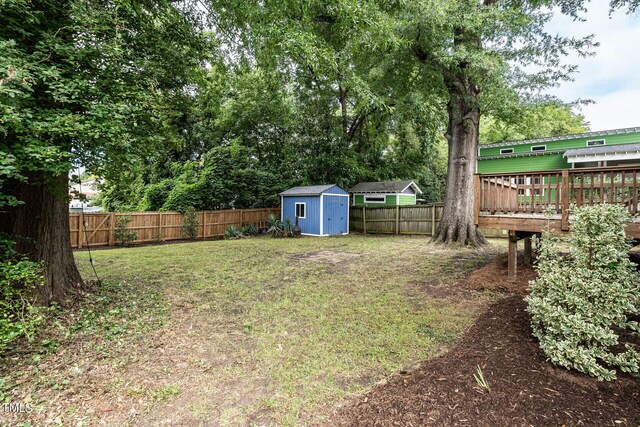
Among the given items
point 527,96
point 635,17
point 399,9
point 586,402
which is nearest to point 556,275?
point 586,402

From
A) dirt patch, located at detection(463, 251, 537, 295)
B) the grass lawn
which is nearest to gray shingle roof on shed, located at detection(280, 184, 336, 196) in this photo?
the grass lawn

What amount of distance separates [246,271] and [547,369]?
5.35 meters

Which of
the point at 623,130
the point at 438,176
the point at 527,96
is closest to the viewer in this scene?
the point at 527,96

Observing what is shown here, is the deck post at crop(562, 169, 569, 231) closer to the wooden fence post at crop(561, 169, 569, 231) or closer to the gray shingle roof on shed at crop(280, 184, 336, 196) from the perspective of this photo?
→ the wooden fence post at crop(561, 169, 569, 231)

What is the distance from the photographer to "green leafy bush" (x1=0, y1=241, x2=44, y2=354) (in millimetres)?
2582

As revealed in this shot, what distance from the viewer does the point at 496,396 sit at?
218cm

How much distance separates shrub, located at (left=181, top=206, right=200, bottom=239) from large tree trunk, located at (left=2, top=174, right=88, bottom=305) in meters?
9.00

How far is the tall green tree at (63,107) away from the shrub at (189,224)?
8864 mm

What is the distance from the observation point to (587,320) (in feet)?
8.46

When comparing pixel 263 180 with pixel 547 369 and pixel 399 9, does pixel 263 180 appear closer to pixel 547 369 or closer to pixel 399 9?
pixel 399 9

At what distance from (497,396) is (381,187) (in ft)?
53.2

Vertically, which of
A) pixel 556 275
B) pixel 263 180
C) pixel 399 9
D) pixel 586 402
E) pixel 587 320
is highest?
pixel 399 9

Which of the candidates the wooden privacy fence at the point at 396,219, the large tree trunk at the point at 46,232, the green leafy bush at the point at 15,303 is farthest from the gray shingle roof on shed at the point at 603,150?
the green leafy bush at the point at 15,303

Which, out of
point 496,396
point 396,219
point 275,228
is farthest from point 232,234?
point 496,396
